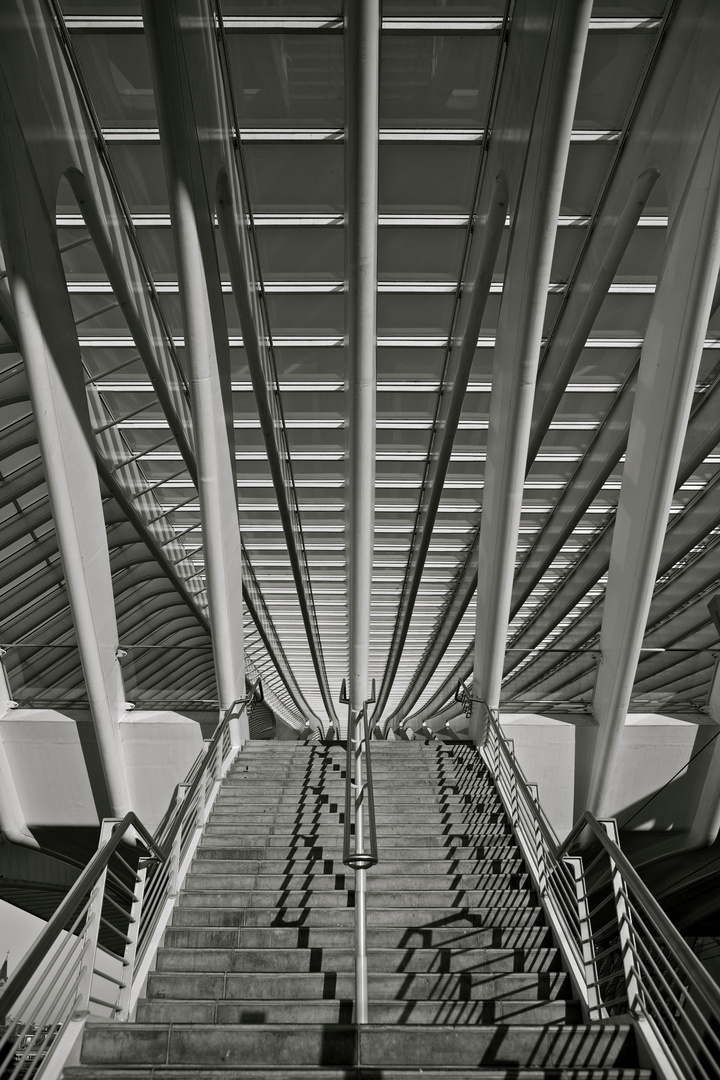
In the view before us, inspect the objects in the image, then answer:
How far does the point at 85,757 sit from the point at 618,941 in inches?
417

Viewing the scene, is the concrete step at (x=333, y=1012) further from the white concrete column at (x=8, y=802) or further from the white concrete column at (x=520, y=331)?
the white concrete column at (x=8, y=802)

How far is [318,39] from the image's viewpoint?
8.77 m

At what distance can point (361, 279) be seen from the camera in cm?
989

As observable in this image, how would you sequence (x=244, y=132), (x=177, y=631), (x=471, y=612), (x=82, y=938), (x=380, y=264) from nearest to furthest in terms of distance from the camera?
1. (x=82, y=938)
2. (x=244, y=132)
3. (x=380, y=264)
4. (x=471, y=612)
5. (x=177, y=631)

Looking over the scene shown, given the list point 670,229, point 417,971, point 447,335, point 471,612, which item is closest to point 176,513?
point 447,335

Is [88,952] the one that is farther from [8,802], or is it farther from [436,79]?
[8,802]

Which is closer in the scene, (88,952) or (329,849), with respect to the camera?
(88,952)

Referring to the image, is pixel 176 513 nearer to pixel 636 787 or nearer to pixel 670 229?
pixel 636 787

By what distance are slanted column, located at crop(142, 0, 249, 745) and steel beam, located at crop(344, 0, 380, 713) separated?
1637mm

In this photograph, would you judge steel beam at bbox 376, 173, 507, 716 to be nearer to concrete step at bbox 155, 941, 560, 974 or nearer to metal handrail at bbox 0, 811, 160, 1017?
metal handrail at bbox 0, 811, 160, 1017

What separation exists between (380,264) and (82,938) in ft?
32.3

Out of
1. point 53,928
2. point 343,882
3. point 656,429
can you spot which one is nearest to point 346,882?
point 343,882

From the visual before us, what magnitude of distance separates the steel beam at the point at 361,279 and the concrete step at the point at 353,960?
24.1 ft

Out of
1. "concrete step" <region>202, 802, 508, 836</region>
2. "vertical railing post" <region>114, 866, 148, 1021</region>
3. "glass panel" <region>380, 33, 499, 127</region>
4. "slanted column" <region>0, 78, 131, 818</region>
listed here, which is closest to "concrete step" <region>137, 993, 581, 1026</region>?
"vertical railing post" <region>114, 866, 148, 1021</region>
